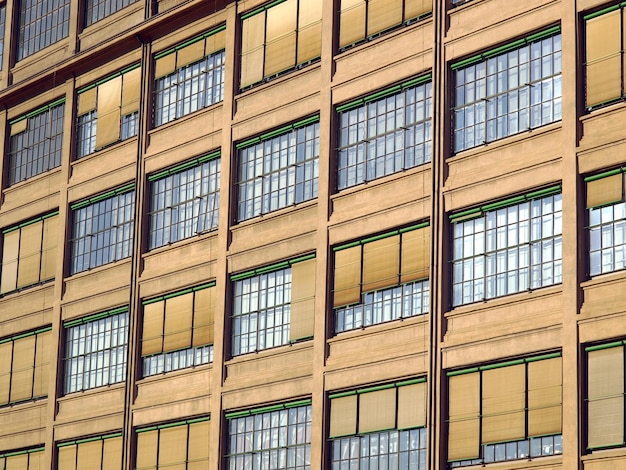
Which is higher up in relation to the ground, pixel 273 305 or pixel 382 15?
pixel 382 15

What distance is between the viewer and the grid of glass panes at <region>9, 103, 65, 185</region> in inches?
1951

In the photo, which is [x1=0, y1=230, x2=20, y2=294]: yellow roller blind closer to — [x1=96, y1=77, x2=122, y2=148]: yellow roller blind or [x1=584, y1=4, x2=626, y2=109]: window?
[x1=96, y1=77, x2=122, y2=148]: yellow roller blind

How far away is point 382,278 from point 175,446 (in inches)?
338

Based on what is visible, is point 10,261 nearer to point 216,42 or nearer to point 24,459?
point 24,459

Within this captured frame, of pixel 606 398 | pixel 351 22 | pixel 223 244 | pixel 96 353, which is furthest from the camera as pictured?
pixel 96 353

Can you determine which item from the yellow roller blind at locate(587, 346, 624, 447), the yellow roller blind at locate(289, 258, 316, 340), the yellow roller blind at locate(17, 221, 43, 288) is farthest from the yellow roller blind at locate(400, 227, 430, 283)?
the yellow roller blind at locate(17, 221, 43, 288)

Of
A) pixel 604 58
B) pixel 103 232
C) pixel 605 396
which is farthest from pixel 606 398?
pixel 103 232

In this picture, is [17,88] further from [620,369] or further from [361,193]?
[620,369]

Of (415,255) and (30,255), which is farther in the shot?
(30,255)

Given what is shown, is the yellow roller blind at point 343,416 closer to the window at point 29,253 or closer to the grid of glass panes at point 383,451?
the grid of glass panes at point 383,451

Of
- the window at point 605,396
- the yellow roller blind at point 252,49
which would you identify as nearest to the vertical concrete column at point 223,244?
the yellow roller blind at point 252,49

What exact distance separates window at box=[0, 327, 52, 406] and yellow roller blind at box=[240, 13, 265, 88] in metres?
11.0

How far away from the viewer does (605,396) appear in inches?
1233

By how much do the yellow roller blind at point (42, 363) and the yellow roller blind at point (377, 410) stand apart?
13.9 m
